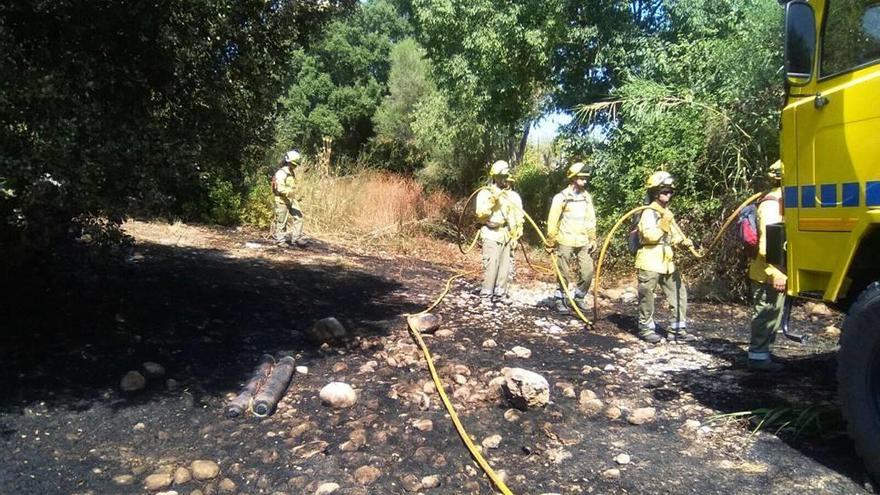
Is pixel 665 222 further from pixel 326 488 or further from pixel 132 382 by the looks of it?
pixel 132 382

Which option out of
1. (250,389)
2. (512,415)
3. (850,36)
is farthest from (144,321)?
(850,36)

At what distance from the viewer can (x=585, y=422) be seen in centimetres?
462

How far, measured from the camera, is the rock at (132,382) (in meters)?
4.82

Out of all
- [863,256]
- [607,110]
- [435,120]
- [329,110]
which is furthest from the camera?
[329,110]

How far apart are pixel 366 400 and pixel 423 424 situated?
0.60 meters

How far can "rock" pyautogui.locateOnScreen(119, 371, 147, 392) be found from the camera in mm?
4816

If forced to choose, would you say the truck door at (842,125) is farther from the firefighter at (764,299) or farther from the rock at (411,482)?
the rock at (411,482)

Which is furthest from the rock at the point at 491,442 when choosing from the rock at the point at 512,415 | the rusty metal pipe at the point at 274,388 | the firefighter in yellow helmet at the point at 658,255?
the firefighter in yellow helmet at the point at 658,255

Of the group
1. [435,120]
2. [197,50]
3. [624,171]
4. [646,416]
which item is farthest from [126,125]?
[435,120]

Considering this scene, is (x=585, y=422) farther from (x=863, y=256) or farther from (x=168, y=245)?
(x=168, y=245)

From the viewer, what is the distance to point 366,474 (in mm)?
3799

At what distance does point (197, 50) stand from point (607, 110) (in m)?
7.43

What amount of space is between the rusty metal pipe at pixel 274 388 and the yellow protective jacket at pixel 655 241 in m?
3.48

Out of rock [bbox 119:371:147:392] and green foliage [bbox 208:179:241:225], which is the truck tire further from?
green foliage [bbox 208:179:241:225]
